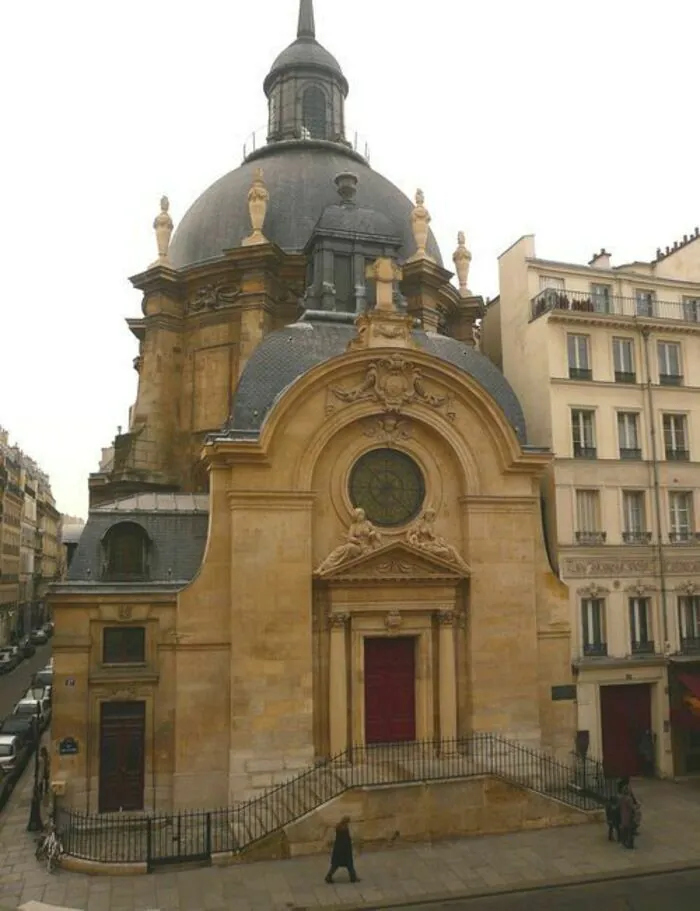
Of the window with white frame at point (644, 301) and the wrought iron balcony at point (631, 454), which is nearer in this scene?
the wrought iron balcony at point (631, 454)

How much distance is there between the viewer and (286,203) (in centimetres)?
3547

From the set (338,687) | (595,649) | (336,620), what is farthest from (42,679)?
(595,649)

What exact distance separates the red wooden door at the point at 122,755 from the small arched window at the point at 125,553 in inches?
141

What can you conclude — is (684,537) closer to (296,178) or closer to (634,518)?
(634,518)

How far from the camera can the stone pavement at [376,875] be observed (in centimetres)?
1706

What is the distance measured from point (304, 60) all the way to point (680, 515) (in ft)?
97.9

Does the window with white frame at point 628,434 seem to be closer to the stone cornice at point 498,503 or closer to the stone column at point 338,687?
the stone cornice at point 498,503

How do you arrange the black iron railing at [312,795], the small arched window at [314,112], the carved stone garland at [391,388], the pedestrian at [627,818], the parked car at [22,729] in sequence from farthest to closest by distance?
the small arched window at [314,112]
the parked car at [22,729]
the carved stone garland at [391,388]
the pedestrian at [627,818]
the black iron railing at [312,795]

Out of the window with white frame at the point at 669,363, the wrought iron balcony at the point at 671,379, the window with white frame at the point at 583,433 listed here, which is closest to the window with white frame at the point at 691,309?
the window with white frame at the point at 669,363

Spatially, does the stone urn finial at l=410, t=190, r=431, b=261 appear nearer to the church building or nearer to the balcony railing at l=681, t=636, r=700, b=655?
the church building

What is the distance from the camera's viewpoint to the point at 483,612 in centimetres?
2434

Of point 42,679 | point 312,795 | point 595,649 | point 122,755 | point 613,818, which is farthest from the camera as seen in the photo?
point 42,679

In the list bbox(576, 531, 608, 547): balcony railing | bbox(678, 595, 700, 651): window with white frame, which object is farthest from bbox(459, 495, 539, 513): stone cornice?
bbox(678, 595, 700, 651): window with white frame

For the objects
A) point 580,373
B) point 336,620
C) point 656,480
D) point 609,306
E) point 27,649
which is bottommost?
point 27,649
